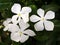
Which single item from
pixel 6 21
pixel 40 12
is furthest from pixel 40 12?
pixel 6 21

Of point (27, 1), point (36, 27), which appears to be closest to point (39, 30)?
point (36, 27)

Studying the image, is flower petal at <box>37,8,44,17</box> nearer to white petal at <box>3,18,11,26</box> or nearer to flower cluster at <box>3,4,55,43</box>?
flower cluster at <box>3,4,55,43</box>

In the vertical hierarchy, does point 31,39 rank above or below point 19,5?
below

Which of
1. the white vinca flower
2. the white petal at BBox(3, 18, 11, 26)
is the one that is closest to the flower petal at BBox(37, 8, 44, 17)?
the white vinca flower

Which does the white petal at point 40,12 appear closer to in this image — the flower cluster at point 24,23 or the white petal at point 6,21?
the flower cluster at point 24,23

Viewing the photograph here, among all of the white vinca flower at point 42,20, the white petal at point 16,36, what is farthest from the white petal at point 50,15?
the white petal at point 16,36

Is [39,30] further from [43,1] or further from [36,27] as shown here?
[43,1]
